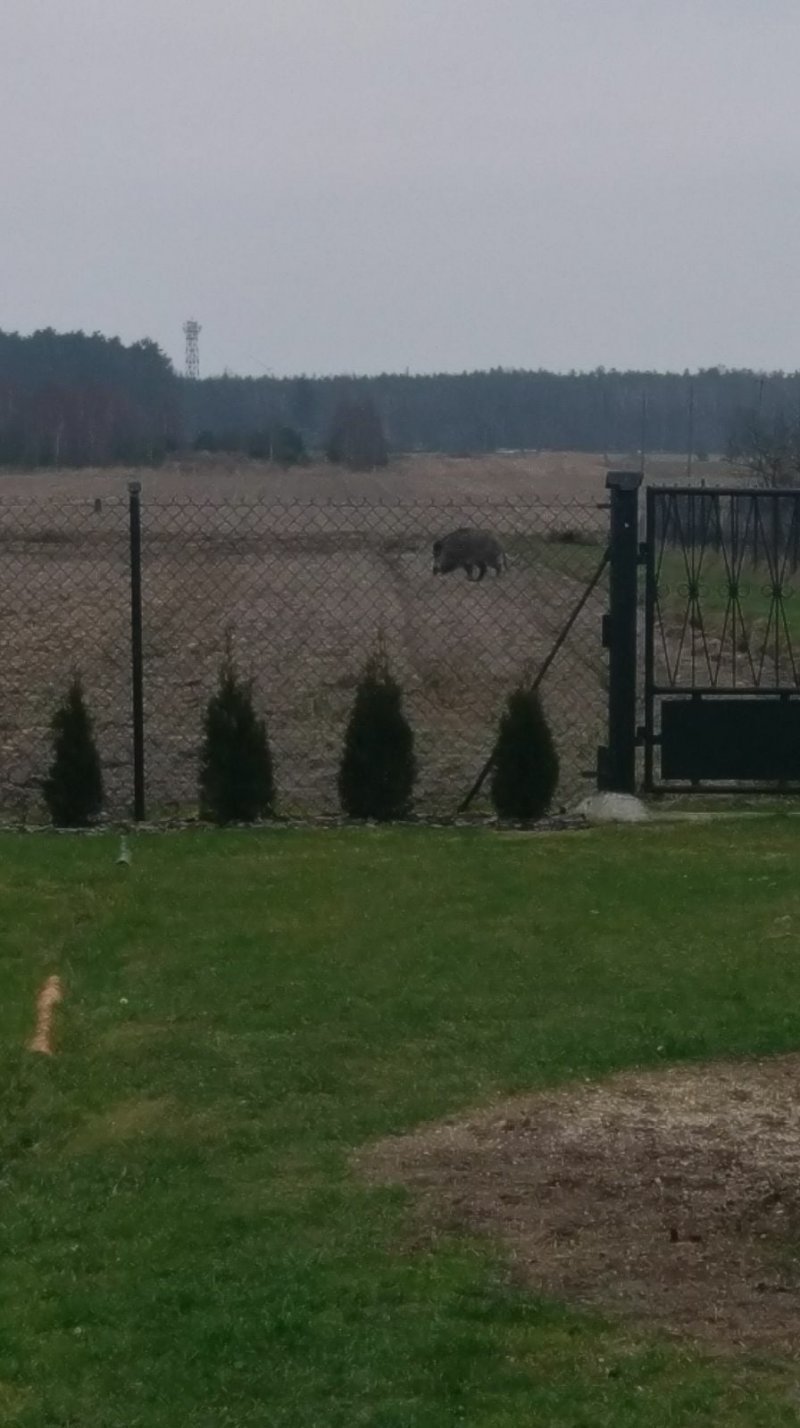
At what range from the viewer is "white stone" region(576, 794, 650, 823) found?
10.5 m

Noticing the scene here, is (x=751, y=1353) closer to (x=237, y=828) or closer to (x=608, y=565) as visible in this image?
(x=237, y=828)

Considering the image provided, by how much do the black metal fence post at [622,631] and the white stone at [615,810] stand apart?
159mm

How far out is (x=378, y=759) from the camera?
419 inches

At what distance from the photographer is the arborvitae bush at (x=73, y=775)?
10.6 meters

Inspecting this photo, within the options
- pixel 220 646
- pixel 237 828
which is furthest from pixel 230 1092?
pixel 220 646

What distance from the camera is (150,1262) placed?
4199 millimetres

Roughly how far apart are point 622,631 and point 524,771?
3.24 ft

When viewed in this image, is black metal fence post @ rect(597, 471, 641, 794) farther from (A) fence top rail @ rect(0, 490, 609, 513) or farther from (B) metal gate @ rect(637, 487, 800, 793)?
(A) fence top rail @ rect(0, 490, 609, 513)

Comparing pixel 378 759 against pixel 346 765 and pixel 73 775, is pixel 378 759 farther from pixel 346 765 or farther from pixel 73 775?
pixel 73 775

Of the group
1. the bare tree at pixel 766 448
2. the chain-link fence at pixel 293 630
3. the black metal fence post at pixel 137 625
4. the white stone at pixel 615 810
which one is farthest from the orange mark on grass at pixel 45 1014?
the bare tree at pixel 766 448

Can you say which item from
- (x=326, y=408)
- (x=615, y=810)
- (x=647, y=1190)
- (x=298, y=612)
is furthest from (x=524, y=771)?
(x=298, y=612)

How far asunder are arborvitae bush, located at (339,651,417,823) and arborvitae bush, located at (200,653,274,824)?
0.47m

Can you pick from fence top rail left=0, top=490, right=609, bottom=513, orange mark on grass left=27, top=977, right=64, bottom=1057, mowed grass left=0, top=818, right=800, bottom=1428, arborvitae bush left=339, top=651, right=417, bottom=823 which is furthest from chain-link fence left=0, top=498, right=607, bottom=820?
orange mark on grass left=27, top=977, right=64, bottom=1057

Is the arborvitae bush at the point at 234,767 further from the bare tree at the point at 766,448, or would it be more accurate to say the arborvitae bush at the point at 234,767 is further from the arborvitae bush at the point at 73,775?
the bare tree at the point at 766,448
